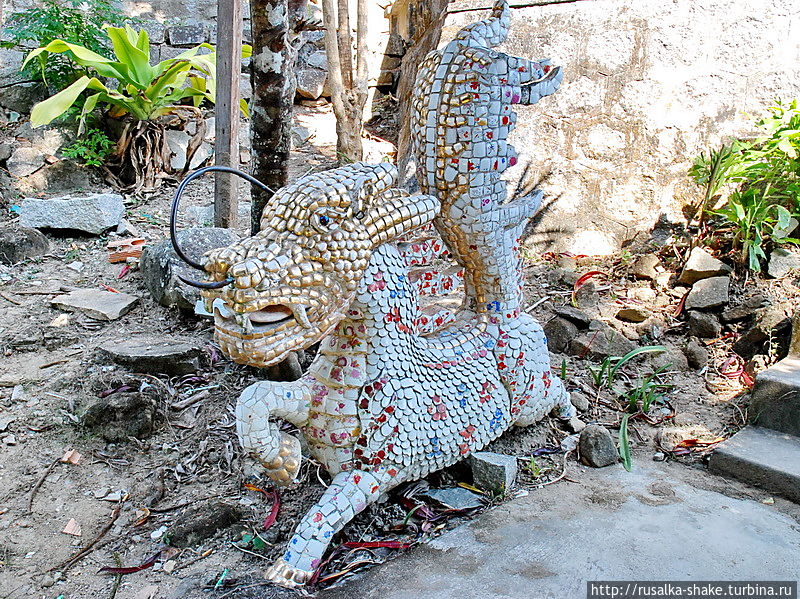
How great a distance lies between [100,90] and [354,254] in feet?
16.8

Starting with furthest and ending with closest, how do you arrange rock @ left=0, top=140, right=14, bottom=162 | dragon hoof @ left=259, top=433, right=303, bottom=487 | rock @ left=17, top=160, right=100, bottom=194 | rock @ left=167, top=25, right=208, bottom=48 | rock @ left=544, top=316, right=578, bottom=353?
rock @ left=167, top=25, right=208, bottom=48 → rock @ left=0, top=140, right=14, bottom=162 → rock @ left=17, top=160, right=100, bottom=194 → rock @ left=544, top=316, right=578, bottom=353 → dragon hoof @ left=259, top=433, right=303, bottom=487

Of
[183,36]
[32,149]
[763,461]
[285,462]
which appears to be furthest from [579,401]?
[183,36]

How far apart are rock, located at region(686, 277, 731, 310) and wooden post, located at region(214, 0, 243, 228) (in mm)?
2958

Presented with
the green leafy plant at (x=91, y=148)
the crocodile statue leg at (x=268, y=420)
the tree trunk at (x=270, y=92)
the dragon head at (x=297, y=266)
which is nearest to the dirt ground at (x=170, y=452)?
the crocodile statue leg at (x=268, y=420)

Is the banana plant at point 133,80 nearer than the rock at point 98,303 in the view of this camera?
No

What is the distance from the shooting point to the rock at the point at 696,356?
409 centimetres

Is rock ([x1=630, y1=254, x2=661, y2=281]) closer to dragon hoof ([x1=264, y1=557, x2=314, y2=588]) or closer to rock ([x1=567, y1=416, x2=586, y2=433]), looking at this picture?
rock ([x1=567, y1=416, x2=586, y2=433])

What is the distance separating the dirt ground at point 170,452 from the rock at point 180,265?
119 millimetres

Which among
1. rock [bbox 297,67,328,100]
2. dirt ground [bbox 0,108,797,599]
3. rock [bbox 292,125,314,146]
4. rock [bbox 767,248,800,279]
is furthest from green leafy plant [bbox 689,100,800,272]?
rock [bbox 297,67,328,100]

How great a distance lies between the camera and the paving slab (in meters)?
2.23

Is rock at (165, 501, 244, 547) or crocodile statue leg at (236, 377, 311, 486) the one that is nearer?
crocodile statue leg at (236, 377, 311, 486)

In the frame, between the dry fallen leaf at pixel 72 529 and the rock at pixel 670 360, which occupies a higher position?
the rock at pixel 670 360

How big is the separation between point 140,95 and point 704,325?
5.01 metres

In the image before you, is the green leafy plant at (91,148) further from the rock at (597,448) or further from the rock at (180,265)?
the rock at (597,448)
